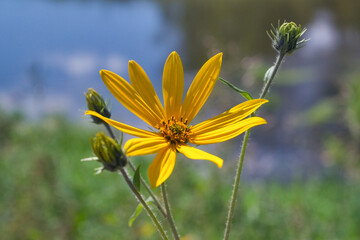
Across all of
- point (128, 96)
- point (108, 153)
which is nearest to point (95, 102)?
point (128, 96)

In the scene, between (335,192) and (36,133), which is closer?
(335,192)

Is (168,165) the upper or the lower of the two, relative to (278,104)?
lower

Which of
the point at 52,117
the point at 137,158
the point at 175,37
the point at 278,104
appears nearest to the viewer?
the point at 137,158

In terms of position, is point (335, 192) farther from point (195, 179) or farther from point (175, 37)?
point (175, 37)

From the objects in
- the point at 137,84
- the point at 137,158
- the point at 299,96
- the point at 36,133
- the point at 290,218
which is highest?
the point at 299,96

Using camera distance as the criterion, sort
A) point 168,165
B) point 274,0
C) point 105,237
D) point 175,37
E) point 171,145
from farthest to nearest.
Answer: point 274,0
point 175,37
point 105,237
point 171,145
point 168,165

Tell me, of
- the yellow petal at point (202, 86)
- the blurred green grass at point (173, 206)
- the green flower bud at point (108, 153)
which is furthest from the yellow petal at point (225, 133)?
the blurred green grass at point (173, 206)

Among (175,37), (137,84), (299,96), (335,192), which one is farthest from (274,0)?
(137,84)

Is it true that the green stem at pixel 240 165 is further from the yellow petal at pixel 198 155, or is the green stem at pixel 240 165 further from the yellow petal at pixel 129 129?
the yellow petal at pixel 129 129
